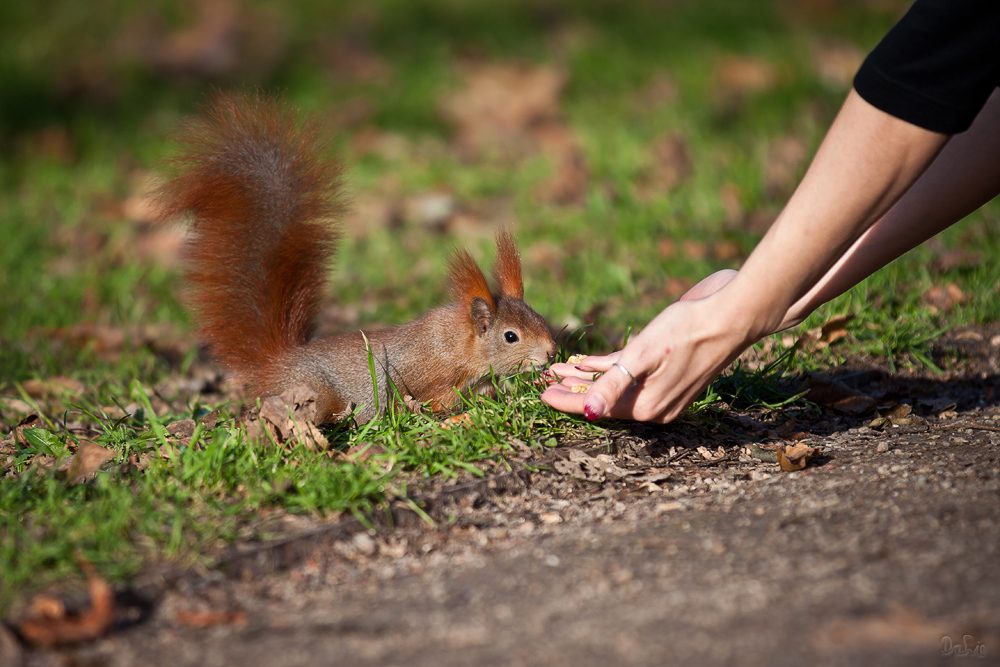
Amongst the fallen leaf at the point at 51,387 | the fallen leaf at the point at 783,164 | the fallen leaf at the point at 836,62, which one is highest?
the fallen leaf at the point at 836,62

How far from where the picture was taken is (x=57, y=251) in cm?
457

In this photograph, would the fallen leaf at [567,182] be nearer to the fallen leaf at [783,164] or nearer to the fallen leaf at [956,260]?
the fallen leaf at [783,164]

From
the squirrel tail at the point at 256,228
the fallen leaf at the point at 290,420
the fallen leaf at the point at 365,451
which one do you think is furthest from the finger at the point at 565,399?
the squirrel tail at the point at 256,228

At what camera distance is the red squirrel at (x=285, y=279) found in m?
2.49

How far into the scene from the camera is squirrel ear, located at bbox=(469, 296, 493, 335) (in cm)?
269

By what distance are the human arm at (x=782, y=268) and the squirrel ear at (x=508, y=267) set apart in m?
0.77

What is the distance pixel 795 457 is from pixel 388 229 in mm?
3104

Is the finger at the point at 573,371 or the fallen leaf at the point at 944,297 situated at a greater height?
the finger at the point at 573,371

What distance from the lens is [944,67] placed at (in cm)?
161

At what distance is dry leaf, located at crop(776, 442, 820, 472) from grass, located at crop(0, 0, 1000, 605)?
29cm

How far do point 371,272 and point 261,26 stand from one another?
4.01 metres

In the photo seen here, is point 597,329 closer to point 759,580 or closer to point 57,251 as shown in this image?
point 759,580

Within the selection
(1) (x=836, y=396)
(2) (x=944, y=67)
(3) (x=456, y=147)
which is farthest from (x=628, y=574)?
(3) (x=456, y=147)

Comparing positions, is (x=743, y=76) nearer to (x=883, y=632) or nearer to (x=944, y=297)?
(x=944, y=297)
